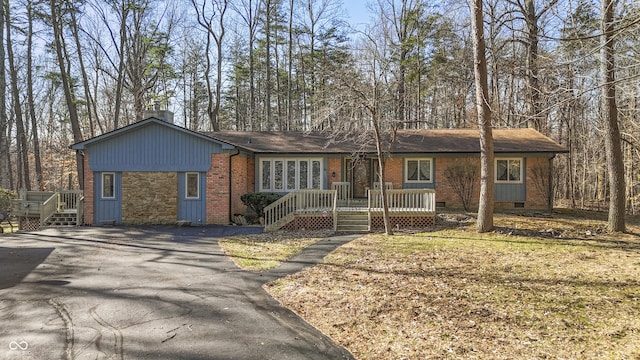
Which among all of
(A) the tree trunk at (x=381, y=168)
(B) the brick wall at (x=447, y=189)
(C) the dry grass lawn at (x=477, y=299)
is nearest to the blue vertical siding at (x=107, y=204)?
(C) the dry grass lawn at (x=477, y=299)

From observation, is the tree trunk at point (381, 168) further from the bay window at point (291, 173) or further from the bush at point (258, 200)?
the bay window at point (291, 173)

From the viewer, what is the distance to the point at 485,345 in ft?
14.6

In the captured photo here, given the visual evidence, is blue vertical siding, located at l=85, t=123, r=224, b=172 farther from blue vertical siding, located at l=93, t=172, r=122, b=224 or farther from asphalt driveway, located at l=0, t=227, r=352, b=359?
asphalt driveway, located at l=0, t=227, r=352, b=359

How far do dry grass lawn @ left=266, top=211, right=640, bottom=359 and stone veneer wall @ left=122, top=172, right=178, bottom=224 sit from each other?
8.42m

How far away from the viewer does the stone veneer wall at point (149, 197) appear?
606 inches

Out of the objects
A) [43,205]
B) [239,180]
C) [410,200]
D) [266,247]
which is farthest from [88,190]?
[410,200]

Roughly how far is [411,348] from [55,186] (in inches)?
1465

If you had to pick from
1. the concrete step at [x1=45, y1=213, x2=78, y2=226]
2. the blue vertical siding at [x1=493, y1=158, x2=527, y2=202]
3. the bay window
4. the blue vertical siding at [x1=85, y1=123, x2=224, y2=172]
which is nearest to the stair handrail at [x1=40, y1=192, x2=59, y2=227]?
the concrete step at [x1=45, y1=213, x2=78, y2=226]

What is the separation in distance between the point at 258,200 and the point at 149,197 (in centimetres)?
435

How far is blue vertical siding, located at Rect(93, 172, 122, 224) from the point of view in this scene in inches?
609

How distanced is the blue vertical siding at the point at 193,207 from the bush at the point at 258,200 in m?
1.55

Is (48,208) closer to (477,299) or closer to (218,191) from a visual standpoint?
(218,191)

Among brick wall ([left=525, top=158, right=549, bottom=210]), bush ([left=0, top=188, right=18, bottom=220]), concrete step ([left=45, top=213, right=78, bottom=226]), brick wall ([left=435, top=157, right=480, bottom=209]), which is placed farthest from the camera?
bush ([left=0, top=188, right=18, bottom=220])

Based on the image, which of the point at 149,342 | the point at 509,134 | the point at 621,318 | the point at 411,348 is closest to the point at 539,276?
the point at 621,318
